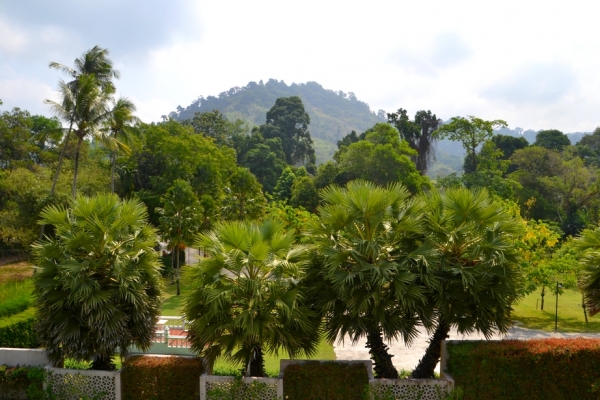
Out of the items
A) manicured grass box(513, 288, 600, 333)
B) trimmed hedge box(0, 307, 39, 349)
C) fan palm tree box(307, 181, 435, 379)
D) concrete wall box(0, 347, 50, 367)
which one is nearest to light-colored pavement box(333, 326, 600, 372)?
manicured grass box(513, 288, 600, 333)

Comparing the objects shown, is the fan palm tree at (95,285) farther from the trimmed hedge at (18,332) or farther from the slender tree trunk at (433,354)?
the slender tree trunk at (433,354)

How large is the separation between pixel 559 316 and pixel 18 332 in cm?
1890

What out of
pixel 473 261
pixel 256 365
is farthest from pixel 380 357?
pixel 473 261

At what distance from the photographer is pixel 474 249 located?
808 centimetres

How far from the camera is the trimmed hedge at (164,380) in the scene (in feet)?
26.8

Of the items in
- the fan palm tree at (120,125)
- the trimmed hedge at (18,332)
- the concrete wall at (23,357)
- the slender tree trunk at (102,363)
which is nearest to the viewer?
the slender tree trunk at (102,363)

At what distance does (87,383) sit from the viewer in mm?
8328

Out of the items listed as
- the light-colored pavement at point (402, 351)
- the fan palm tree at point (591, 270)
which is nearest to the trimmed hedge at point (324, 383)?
the light-colored pavement at point (402, 351)

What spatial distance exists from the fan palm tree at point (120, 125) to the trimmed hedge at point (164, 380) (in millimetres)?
18969

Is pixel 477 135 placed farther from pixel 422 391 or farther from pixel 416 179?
pixel 422 391

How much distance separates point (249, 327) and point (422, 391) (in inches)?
127

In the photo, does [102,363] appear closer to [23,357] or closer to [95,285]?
[23,357]

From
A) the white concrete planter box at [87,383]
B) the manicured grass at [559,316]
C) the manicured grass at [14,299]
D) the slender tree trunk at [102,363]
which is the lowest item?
the manicured grass at [559,316]

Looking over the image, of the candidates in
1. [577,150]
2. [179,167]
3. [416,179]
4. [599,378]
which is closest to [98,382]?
[599,378]
